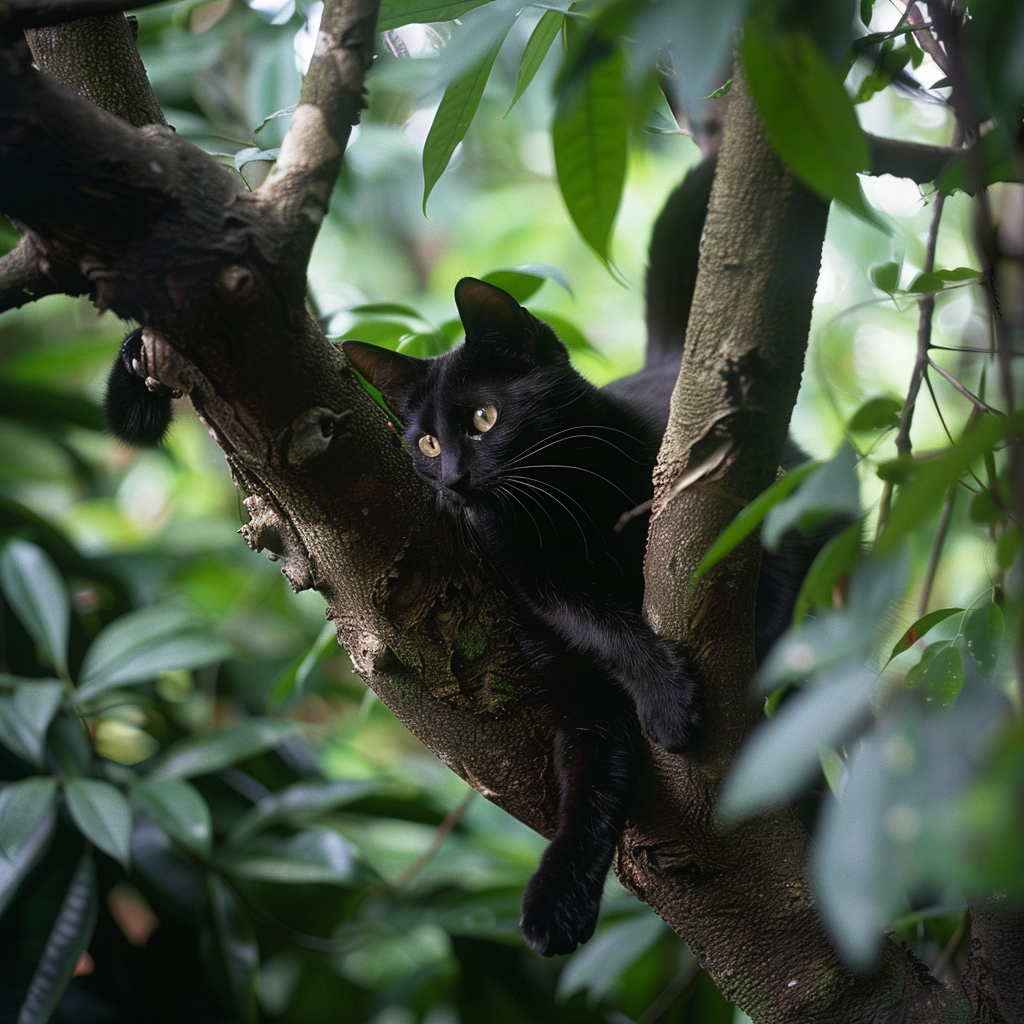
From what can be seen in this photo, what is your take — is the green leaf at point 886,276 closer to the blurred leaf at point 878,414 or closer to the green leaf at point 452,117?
the blurred leaf at point 878,414

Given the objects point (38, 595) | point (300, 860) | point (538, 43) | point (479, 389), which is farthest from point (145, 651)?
point (538, 43)

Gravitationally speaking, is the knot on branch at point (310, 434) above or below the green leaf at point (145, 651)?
above

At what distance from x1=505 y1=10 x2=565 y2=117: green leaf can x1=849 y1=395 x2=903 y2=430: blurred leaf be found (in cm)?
41

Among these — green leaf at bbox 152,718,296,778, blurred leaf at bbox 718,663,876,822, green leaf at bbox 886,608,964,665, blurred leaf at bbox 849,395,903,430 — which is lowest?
green leaf at bbox 152,718,296,778

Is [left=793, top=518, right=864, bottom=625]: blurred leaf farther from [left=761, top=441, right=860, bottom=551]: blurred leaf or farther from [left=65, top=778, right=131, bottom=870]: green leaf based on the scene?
[left=65, top=778, right=131, bottom=870]: green leaf

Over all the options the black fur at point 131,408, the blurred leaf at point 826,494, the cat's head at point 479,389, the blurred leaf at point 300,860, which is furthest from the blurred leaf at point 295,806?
the blurred leaf at point 826,494

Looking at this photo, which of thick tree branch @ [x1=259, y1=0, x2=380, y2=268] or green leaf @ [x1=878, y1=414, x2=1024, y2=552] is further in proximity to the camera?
thick tree branch @ [x1=259, y1=0, x2=380, y2=268]

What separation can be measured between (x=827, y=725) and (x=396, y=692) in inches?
20.6

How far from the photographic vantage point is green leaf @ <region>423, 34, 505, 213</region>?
2.10 ft

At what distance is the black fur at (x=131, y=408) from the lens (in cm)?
86

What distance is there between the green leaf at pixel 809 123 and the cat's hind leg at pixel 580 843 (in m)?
0.59

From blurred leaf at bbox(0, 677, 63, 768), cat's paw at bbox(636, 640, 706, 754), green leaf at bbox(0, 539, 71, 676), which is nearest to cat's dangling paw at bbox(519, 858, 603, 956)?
cat's paw at bbox(636, 640, 706, 754)

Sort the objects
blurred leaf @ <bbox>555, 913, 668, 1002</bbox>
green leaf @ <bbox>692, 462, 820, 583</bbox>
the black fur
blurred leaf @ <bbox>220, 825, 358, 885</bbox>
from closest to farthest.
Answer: green leaf @ <bbox>692, 462, 820, 583</bbox>
the black fur
blurred leaf @ <bbox>555, 913, 668, 1002</bbox>
blurred leaf @ <bbox>220, 825, 358, 885</bbox>

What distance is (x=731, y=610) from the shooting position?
2.17ft
